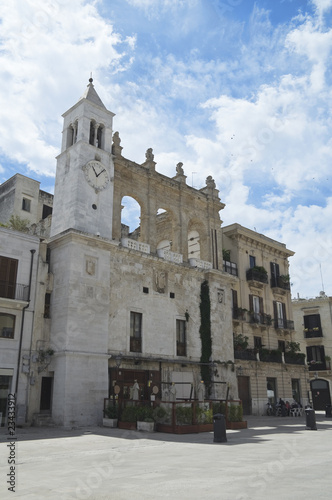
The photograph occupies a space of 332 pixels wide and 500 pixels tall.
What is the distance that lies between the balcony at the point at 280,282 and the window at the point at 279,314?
1.58m

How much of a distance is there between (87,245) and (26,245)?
336 centimetres

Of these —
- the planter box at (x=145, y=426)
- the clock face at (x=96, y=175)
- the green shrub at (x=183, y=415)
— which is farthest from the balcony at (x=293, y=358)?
the planter box at (x=145, y=426)

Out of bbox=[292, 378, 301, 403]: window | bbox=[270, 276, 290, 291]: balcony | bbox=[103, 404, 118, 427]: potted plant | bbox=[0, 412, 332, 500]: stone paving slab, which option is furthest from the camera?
bbox=[270, 276, 290, 291]: balcony

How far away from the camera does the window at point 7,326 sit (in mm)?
23000

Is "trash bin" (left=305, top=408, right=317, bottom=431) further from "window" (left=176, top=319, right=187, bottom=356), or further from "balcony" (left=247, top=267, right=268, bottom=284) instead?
"balcony" (left=247, top=267, right=268, bottom=284)

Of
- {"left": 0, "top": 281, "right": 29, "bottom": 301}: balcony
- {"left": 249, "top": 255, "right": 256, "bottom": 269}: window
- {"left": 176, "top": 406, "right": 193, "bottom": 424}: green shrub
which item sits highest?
{"left": 249, "top": 255, "right": 256, "bottom": 269}: window

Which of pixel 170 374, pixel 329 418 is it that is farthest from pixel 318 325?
pixel 170 374

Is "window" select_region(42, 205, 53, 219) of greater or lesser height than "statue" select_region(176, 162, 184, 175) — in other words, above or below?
below

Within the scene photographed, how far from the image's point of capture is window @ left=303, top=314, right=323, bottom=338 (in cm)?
5075

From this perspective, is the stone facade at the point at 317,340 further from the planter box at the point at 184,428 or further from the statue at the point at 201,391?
the planter box at the point at 184,428

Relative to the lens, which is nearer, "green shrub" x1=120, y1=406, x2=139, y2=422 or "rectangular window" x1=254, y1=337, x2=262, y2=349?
"green shrub" x1=120, y1=406, x2=139, y2=422

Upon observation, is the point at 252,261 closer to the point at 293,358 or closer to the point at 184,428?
the point at 293,358

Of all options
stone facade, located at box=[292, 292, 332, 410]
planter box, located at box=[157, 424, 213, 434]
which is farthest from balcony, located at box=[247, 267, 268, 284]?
planter box, located at box=[157, 424, 213, 434]

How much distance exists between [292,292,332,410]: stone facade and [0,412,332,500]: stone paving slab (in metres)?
A: 34.9
